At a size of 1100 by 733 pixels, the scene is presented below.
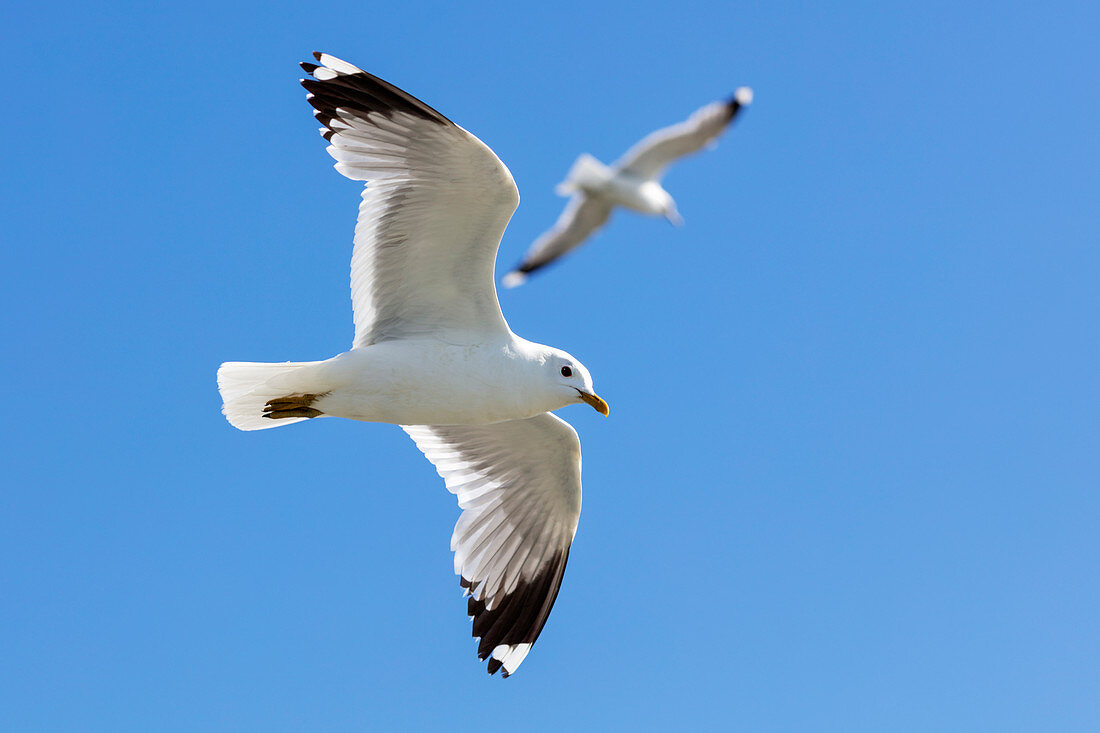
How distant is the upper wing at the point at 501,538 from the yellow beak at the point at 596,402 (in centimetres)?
107

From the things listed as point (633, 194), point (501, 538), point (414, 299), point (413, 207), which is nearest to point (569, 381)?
point (414, 299)

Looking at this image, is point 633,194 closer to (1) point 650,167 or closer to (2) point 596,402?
(1) point 650,167

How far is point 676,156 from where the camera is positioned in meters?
6.10

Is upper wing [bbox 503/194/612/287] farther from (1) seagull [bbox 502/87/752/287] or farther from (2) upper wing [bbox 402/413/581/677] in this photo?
(2) upper wing [bbox 402/413/581/677]

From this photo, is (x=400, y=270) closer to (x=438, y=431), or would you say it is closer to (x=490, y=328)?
(x=490, y=328)

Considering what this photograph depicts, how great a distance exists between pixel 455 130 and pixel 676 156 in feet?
5.17

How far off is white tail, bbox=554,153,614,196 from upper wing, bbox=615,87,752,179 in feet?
0.45

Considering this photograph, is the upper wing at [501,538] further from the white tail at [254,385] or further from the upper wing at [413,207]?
the white tail at [254,385]

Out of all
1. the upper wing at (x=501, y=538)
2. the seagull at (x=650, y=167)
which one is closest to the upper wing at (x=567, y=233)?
the seagull at (x=650, y=167)

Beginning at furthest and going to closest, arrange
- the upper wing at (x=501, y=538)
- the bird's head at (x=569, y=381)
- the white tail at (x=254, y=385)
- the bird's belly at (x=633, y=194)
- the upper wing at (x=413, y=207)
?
the upper wing at (x=501, y=538)
the bird's belly at (x=633, y=194)
the bird's head at (x=569, y=381)
the white tail at (x=254, y=385)
the upper wing at (x=413, y=207)

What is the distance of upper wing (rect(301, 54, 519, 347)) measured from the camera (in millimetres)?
5016

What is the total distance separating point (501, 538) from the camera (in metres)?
6.46

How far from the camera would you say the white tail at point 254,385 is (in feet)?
17.2

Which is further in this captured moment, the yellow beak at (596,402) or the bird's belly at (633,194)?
the bird's belly at (633,194)
